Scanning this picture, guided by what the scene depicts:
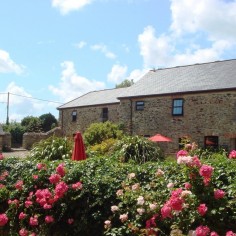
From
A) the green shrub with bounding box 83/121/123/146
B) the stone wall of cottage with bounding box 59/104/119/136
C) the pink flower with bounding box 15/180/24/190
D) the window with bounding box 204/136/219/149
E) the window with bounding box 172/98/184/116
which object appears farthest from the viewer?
the stone wall of cottage with bounding box 59/104/119/136

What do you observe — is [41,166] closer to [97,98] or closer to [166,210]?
[166,210]

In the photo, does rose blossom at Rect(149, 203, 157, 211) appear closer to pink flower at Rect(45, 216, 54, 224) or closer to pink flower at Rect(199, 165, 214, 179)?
pink flower at Rect(199, 165, 214, 179)

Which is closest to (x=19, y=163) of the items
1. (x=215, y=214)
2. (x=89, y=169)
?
(x=89, y=169)

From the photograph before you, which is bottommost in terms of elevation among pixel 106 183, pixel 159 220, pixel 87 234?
pixel 87 234

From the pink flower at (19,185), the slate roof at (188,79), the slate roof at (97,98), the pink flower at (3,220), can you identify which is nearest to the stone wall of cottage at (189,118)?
the slate roof at (188,79)

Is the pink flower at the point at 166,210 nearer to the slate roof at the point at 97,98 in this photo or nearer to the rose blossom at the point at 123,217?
the rose blossom at the point at 123,217

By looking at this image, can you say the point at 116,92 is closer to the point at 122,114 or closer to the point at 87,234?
the point at 122,114

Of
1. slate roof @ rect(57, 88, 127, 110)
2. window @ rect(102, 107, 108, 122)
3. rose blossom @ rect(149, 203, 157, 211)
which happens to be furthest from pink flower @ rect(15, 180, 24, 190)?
window @ rect(102, 107, 108, 122)

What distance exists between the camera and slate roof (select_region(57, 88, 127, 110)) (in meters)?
33.6

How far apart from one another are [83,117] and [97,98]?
260 cm

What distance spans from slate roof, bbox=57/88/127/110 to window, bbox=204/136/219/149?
39.8ft

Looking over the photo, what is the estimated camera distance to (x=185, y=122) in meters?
22.7

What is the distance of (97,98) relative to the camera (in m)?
35.8

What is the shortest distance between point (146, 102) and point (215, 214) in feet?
65.8
